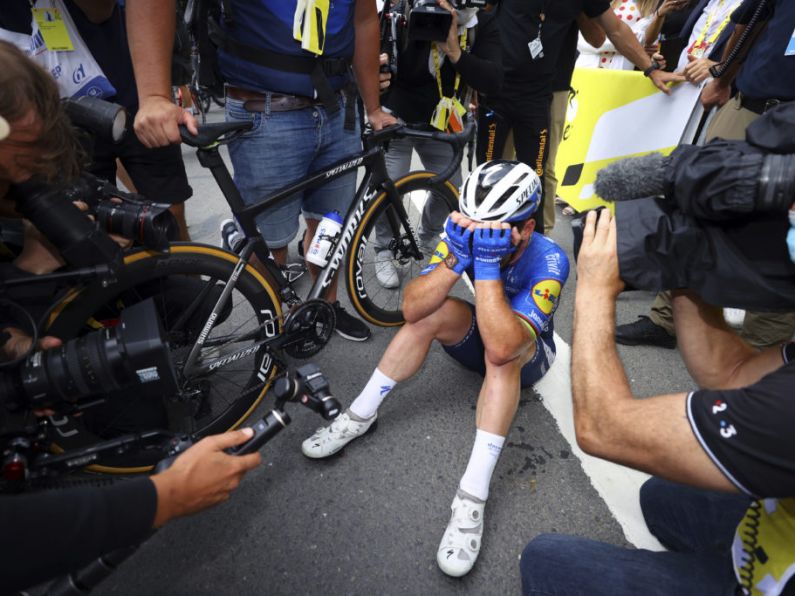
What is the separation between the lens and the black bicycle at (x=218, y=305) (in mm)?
1675

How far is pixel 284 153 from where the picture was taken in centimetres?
208

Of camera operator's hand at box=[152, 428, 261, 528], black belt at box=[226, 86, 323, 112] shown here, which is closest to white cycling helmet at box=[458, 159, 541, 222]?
black belt at box=[226, 86, 323, 112]

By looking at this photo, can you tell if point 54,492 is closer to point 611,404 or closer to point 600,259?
point 611,404

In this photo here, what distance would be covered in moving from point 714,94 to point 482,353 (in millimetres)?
2697

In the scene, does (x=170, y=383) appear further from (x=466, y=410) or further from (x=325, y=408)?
(x=466, y=410)

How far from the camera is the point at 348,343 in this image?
281 cm

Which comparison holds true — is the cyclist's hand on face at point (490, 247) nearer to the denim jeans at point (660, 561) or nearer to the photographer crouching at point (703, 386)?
the photographer crouching at point (703, 386)

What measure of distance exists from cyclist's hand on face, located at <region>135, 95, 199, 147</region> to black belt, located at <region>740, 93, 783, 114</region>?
9.02ft

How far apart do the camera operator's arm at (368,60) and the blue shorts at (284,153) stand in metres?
0.24

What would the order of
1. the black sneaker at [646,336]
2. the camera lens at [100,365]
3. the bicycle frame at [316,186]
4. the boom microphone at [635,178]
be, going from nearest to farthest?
1. the boom microphone at [635,178]
2. the camera lens at [100,365]
3. the bicycle frame at [316,186]
4. the black sneaker at [646,336]

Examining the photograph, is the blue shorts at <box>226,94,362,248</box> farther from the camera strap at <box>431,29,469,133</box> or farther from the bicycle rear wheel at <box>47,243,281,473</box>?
the camera strap at <box>431,29,469,133</box>

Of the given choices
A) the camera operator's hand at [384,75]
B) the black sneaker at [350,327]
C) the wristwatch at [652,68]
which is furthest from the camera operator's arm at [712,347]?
the wristwatch at [652,68]

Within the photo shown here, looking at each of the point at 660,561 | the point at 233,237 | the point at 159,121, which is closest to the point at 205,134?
the point at 159,121

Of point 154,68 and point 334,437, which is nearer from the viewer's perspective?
point 154,68
